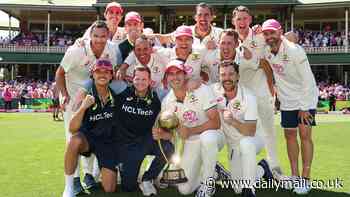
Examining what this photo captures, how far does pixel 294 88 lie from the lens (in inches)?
261

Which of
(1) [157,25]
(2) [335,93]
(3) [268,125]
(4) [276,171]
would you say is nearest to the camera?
(4) [276,171]

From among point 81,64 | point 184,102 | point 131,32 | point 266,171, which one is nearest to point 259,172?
point 266,171

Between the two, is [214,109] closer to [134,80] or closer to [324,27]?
[134,80]

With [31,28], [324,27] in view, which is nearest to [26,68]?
[31,28]

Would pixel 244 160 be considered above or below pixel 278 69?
below

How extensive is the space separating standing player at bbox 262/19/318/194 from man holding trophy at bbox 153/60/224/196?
1164 mm

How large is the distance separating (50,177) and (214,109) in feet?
9.63

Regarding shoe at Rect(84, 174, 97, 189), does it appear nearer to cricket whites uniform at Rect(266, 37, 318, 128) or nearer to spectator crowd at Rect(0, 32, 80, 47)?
cricket whites uniform at Rect(266, 37, 318, 128)

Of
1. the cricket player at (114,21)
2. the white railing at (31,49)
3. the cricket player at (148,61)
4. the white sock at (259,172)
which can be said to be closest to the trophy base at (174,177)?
the white sock at (259,172)

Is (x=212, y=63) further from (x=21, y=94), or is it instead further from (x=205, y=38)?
(x=21, y=94)

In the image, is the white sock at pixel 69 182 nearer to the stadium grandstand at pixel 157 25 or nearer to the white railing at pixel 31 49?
the stadium grandstand at pixel 157 25

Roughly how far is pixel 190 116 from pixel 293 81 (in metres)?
1.59

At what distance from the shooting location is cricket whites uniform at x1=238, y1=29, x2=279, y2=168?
6.91 m

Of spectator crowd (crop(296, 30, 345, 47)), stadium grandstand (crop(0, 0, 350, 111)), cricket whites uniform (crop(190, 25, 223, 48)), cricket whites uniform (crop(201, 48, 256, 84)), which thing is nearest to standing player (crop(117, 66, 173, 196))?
cricket whites uniform (crop(201, 48, 256, 84))
